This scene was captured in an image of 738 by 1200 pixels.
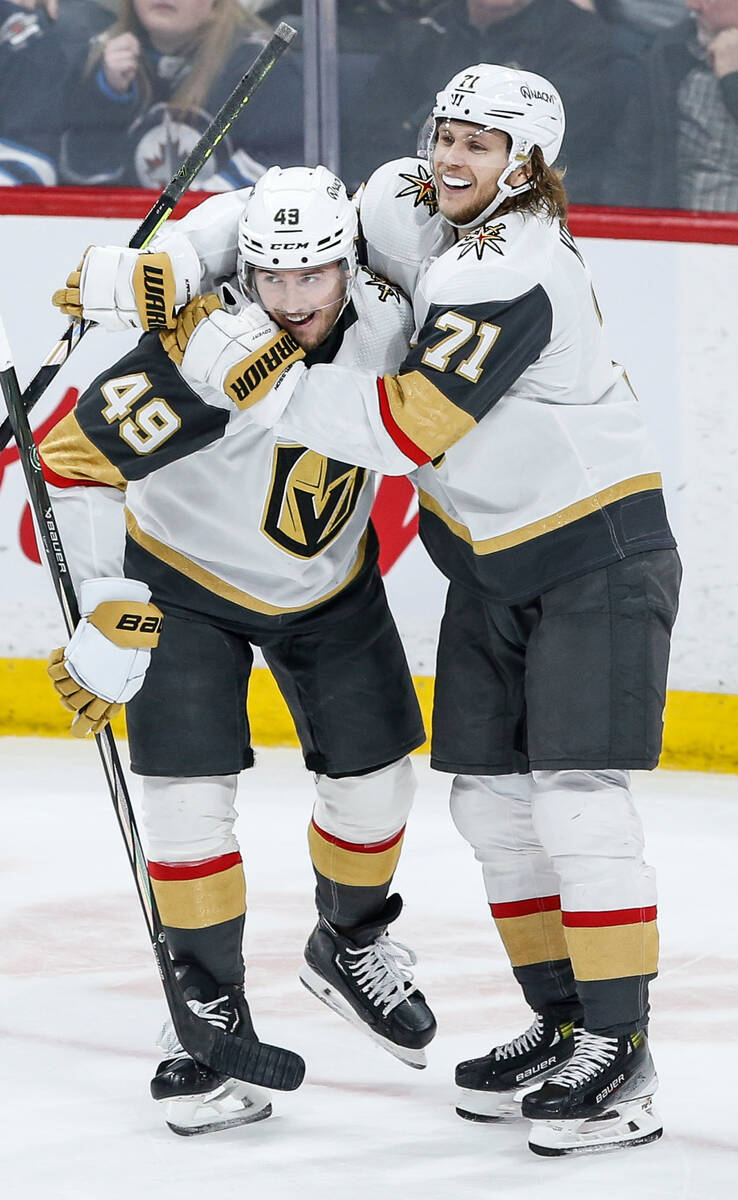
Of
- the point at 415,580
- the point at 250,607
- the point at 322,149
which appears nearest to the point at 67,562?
the point at 250,607

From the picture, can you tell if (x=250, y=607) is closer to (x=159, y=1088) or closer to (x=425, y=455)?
(x=425, y=455)

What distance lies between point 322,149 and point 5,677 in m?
1.43

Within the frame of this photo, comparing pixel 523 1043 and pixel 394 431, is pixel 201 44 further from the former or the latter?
pixel 523 1043

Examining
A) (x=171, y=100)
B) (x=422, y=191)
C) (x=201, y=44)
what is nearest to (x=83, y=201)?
(x=171, y=100)

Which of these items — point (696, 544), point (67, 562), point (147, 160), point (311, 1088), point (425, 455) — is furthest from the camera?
point (147, 160)

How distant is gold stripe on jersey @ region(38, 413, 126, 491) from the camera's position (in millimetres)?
2203

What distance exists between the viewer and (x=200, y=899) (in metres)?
2.23

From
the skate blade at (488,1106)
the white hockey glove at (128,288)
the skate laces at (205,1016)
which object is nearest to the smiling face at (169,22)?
the white hockey glove at (128,288)

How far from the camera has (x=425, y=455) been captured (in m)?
2.06

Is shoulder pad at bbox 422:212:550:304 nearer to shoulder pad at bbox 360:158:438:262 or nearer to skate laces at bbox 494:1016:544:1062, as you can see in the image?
shoulder pad at bbox 360:158:438:262

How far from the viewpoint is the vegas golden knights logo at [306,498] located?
2.25 meters

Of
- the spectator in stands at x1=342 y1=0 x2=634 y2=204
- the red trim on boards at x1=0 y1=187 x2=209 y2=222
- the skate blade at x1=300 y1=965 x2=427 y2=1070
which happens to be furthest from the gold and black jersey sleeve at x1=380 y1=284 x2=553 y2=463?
the red trim on boards at x1=0 y1=187 x2=209 y2=222

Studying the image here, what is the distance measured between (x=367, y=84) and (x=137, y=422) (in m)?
2.18

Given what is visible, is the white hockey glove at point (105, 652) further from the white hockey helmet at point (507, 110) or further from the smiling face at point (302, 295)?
the white hockey helmet at point (507, 110)
